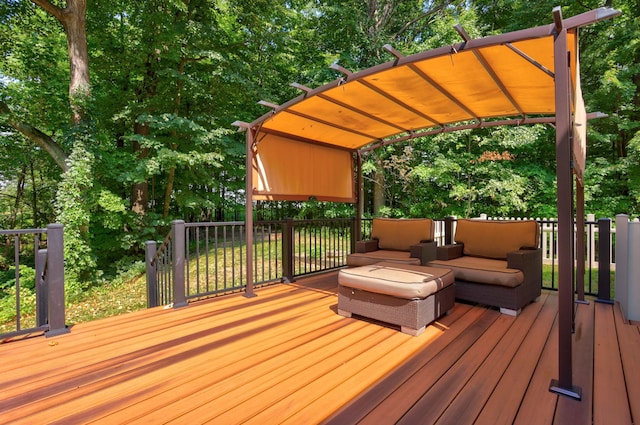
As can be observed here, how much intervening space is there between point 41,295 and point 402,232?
415 cm

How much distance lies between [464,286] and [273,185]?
9.02 ft

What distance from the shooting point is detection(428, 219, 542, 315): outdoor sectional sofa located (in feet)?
10.4

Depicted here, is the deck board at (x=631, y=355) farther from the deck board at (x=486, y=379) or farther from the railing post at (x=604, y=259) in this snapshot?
the deck board at (x=486, y=379)

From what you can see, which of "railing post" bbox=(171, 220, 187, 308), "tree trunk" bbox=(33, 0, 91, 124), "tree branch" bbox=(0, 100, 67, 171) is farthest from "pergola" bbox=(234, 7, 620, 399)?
"tree branch" bbox=(0, 100, 67, 171)

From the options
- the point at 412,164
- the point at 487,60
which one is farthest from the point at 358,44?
the point at 487,60

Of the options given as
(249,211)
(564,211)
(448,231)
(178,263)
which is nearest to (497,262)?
(448,231)

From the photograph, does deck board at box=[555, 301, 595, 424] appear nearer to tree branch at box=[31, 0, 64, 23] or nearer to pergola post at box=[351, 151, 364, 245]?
pergola post at box=[351, 151, 364, 245]

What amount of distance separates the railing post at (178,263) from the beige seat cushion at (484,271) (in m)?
2.89

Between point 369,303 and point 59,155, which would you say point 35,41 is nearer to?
point 59,155

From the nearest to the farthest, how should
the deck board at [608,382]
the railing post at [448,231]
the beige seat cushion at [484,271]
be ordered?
the deck board at [608,382]
the beige seat cushion at [484,271]
the railing post at [448,231]

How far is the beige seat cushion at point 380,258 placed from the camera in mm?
3984

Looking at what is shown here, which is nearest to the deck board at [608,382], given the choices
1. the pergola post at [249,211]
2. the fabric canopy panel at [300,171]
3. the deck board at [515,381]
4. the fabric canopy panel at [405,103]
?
the deck board at [515,381]

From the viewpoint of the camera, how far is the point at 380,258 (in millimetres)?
4148

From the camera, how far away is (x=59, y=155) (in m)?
7.77
